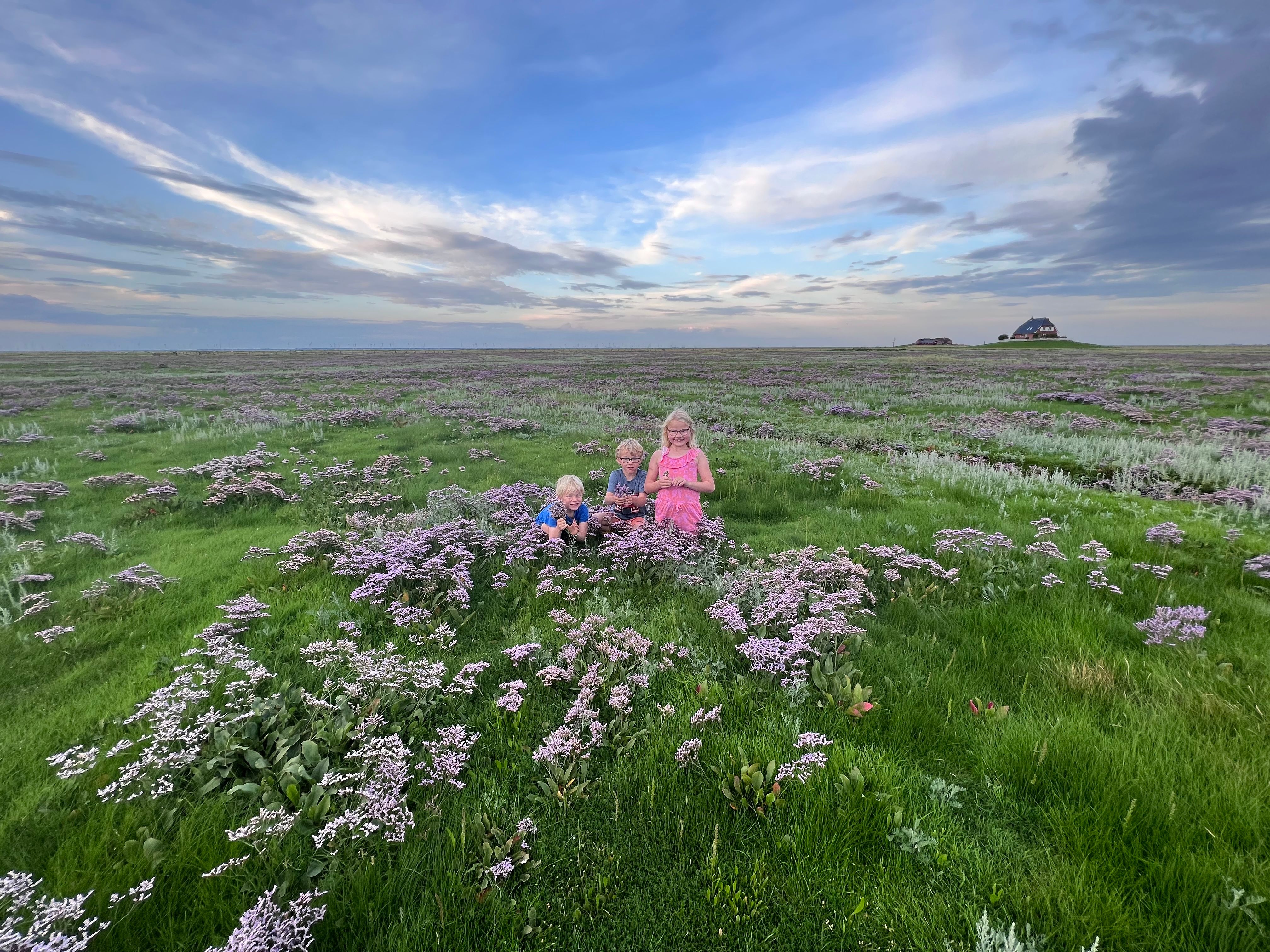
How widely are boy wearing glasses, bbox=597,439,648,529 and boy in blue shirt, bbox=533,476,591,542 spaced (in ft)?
1.29

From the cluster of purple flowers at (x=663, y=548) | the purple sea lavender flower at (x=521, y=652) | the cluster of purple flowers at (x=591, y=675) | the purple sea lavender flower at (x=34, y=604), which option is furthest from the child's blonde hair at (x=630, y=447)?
the purple sea lavender flower at (x=34, y=604)

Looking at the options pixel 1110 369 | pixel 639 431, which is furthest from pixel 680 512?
pixel 1110 369

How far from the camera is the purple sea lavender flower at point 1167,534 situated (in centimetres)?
626

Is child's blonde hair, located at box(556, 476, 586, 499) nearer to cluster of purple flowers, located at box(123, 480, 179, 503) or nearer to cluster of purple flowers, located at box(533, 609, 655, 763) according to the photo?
cluster of purple flowers, located at box(533, 609, 655, 763)

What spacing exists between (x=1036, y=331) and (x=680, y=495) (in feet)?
491

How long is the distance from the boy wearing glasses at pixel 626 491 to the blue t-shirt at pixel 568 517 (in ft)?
0.93

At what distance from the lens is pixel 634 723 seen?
3.78m

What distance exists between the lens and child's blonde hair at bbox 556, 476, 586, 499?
746cm

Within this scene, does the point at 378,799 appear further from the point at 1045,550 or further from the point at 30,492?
the point at 30,492

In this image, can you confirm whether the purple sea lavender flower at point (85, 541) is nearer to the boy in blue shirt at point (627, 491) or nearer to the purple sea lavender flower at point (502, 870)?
the boy in blue shirt at point (627, 491)

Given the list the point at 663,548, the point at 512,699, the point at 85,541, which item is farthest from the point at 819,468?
the point at 85,541

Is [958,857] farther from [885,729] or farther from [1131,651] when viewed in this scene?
[1131,651]

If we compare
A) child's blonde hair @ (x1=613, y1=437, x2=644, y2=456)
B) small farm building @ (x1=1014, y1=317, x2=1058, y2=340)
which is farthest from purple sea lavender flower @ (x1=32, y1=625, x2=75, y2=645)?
small farm building @ (x1=1014, y1=317, x2=1058, y2=340)

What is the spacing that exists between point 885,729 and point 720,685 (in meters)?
1.26
